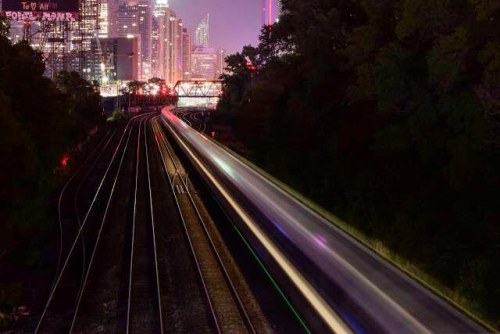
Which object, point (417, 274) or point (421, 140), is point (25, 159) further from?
point (421, 140)

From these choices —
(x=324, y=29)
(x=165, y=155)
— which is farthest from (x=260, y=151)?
(x=324, y=29)

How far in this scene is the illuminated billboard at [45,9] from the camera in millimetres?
46469

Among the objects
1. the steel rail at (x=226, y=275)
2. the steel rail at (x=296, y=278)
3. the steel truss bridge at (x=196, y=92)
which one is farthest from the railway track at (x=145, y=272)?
the steel truss bridge at (x=196, y=92)

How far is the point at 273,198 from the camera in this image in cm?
1418

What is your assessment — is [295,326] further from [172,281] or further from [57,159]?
[57,159]

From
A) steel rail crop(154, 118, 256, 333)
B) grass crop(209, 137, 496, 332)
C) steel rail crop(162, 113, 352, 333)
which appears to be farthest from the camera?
steel rail crop(154, 118, 256, 333)

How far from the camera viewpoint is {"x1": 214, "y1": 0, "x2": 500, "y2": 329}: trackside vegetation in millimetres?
11164

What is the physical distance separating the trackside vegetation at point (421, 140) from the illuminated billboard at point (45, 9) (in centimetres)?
3120

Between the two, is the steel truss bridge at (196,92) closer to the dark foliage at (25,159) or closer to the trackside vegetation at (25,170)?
the trackside vegetation at (25,170)

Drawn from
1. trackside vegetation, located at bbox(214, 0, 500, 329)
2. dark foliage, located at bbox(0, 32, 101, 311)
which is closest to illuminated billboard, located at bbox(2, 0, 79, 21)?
dark foliage, located at bbox(0, 32, 101, 311)

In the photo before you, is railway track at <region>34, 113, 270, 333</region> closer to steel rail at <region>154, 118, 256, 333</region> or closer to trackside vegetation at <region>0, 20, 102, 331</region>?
steel rail at <region>154, 118, 256, 333</region>

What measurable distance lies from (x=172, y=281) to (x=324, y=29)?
1265 cm

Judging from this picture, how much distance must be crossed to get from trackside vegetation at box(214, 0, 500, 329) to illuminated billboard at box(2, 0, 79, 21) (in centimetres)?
3120

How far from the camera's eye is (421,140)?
13.3m
